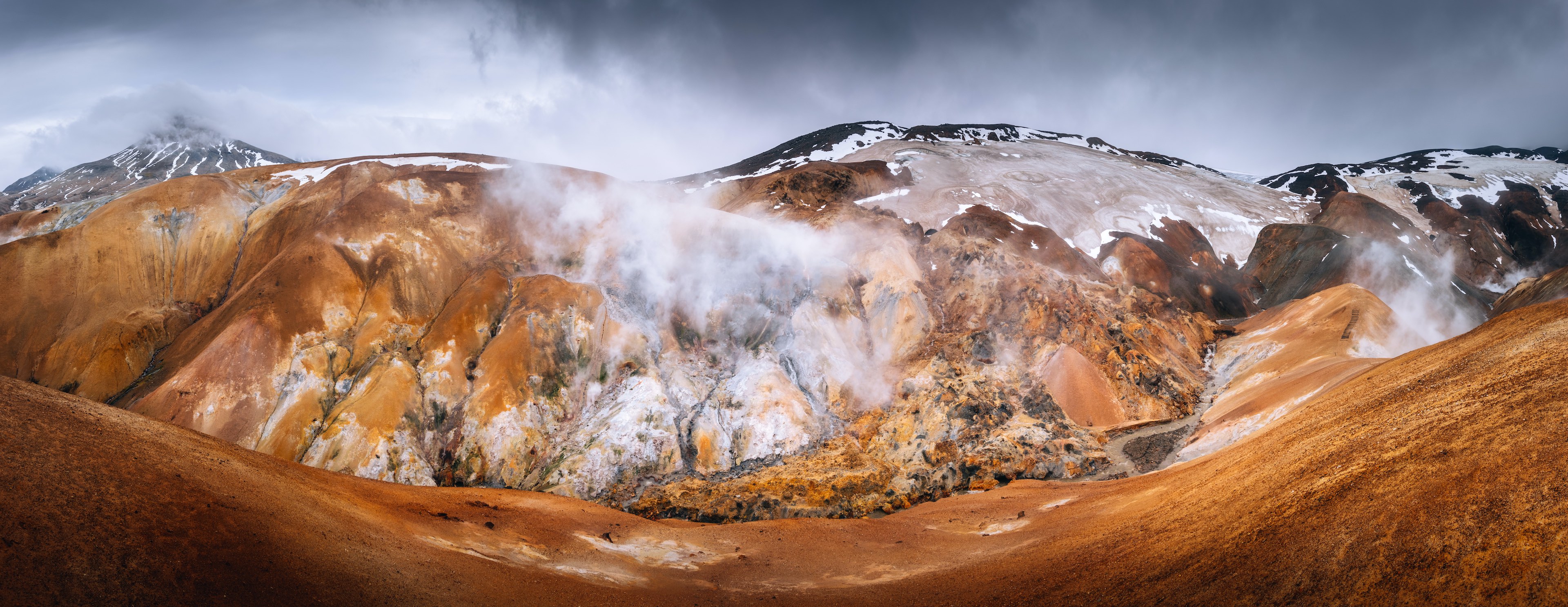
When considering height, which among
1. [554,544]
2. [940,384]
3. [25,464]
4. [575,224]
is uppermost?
[575,224]

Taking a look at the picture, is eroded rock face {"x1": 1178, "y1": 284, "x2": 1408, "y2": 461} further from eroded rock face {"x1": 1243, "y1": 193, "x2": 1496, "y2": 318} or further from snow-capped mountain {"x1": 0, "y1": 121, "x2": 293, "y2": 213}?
snow-capped mountain {"x1": 0, "y1": 121, "x2": 293, "y2": 213}

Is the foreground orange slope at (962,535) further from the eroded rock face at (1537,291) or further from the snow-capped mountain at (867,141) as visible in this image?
the snow-capped mountain at (867,141)

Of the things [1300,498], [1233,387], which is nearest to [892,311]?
[1233,387]

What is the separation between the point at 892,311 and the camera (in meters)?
57.6

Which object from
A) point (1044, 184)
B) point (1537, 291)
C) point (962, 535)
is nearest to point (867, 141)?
point (1044, 184)

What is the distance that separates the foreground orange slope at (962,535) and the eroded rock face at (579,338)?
1114 centimetres

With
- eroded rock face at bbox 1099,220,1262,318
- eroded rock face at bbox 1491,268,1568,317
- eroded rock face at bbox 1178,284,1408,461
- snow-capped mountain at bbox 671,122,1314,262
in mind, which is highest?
snow-capped mountain at bbox 671,122,1314,262

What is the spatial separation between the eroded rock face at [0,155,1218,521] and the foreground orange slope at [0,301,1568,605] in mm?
11136

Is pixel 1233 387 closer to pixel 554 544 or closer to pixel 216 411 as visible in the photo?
pixel 554 544

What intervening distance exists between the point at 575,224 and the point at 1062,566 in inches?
2043

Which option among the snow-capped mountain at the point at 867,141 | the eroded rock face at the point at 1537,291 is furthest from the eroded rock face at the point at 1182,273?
the snow-capped mountain at the point at 867,141

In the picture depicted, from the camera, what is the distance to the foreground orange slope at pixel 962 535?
12156mm

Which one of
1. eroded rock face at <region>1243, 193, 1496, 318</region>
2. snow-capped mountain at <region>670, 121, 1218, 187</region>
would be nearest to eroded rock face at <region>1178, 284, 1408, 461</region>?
eroded rock face at <region>1243, 193, 1496, 318</region>

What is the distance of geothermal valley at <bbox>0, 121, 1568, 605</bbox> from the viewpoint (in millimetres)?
14203
